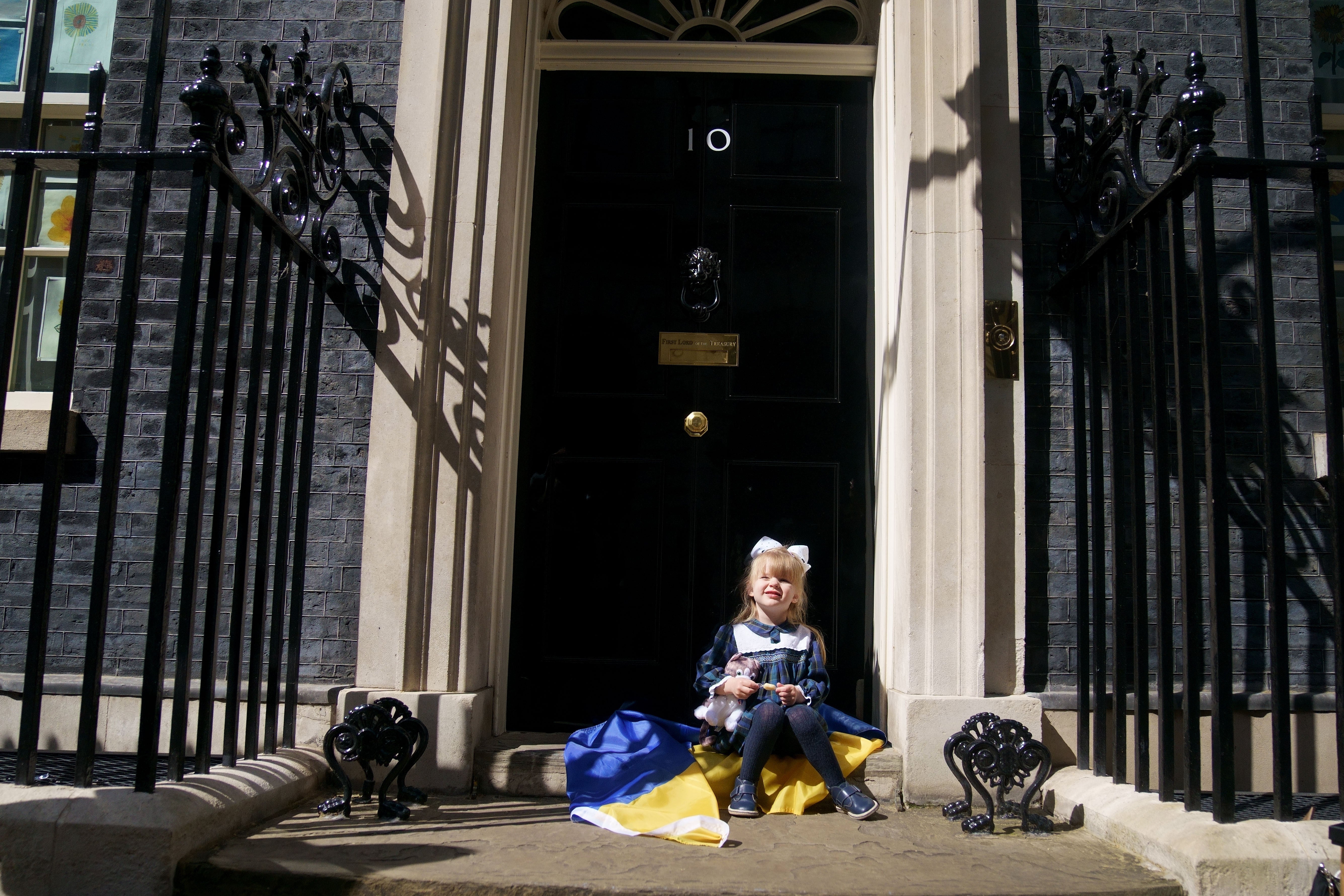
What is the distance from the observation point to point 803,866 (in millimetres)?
2840

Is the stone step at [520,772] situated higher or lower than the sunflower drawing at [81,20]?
lower

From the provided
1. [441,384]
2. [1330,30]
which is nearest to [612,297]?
[441,384]

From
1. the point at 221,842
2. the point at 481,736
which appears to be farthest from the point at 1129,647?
the point at 221,842

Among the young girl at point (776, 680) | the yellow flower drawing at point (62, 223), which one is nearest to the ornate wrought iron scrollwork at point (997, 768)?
the young girl at point (776, 680)

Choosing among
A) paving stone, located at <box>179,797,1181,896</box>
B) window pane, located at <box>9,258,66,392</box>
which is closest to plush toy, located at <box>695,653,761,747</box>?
paving stone, located at <box>179,797,1181,896</box>

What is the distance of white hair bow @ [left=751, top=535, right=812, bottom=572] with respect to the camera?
380 cm

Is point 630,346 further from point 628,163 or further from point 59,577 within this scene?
point 59,577

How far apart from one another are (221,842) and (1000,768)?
2457 millimetres

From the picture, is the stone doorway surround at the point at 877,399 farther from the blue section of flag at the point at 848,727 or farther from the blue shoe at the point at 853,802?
the blue shoe at the point at 853,802

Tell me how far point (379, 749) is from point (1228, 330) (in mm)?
3663

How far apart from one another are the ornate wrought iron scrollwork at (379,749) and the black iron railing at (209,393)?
1.12ft

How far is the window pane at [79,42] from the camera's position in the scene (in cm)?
447

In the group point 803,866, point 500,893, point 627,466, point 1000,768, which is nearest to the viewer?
point 500,893

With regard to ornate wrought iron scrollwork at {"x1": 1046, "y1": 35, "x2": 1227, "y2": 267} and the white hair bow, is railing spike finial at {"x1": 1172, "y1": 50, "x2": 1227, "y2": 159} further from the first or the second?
the white hair bow
